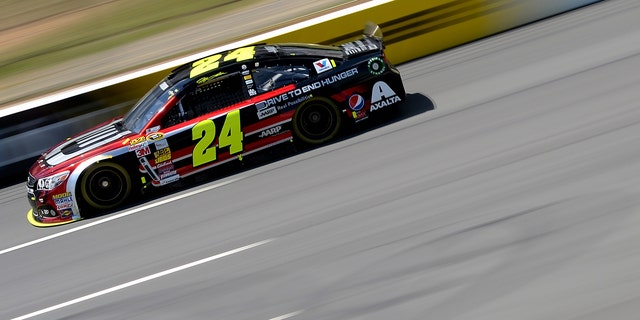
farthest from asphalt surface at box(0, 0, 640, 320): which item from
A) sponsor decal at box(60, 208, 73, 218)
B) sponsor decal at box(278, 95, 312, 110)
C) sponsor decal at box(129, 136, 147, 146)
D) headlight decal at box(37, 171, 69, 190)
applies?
sponsor decal at box(129, 136, 147, 146)

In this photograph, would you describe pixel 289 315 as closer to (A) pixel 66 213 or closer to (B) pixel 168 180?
(B) pixel 168 180

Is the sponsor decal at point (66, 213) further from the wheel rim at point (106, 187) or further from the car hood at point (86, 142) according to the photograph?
the car hood at point (86, 142)

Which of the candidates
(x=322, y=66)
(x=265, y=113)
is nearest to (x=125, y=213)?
(x=265, y=113)

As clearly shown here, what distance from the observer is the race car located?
32.2ft

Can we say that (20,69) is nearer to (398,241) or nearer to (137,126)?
(137,126)

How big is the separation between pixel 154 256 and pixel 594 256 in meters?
4.47

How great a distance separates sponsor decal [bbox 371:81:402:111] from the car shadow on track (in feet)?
0.38

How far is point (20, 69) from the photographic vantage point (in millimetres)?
17328

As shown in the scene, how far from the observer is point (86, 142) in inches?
402

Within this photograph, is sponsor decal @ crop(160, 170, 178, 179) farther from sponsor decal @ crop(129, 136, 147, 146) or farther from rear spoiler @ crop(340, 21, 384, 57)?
rear spoiler @ crop(340, 21, 384, 57)

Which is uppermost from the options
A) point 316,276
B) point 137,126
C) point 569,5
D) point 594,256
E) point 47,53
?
point 47,53

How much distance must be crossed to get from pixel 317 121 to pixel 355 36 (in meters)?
2.97

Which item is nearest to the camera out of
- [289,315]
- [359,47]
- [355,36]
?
[289,315]

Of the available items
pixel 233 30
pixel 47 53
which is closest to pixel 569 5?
pixel 233 30
